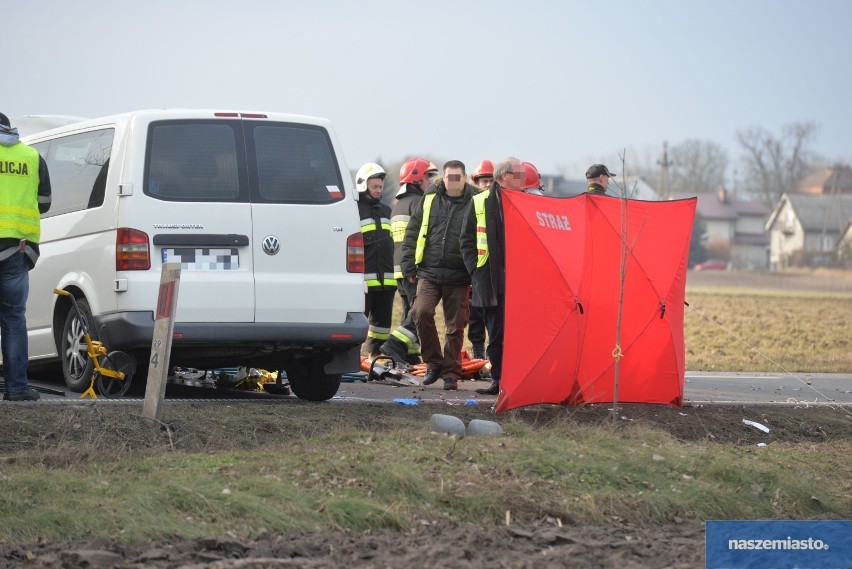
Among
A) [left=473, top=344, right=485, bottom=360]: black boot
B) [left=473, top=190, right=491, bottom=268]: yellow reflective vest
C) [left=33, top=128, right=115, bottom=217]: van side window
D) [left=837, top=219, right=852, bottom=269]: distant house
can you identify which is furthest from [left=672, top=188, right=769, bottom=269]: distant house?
[left=33, top=128, right=115, bottom=217]: van side window

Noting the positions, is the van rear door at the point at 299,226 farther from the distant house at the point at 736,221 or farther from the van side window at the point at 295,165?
the distant house at the point at 736,221

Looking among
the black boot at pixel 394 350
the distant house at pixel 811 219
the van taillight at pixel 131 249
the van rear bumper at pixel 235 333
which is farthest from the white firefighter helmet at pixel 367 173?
the distant house at pixel 811 219

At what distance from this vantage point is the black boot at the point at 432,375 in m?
12.4

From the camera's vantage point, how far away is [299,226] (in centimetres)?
982

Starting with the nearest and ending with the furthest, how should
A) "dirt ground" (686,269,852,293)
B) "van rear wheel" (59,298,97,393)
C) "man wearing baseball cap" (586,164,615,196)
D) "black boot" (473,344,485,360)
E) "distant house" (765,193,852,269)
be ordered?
"van rear wheel" (59,298,97,393) < "man wearing baseball cap" (586,164,615,196) < "black boot" (473,344,485,360) < "dirt ground" (686,269,852,293) < "distant house" (765,193,852,269)

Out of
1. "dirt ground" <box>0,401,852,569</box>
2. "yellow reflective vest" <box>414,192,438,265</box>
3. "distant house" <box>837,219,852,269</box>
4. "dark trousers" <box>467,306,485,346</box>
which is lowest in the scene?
"distant house" <box>837,219,852,269</box>

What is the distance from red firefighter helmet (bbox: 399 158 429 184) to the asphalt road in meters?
2.33

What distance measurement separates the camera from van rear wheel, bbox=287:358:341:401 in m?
10.5

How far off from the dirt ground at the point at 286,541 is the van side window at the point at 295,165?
1696mm

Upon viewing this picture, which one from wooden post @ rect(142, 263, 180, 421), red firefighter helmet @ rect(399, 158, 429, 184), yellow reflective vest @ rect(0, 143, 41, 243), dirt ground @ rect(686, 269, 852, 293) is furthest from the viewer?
dirt ground @ rect(686, 269, 852, 293)

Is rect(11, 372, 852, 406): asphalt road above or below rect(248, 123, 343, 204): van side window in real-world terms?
below

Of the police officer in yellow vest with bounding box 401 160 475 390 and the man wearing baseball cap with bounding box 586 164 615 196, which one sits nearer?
the police officer in yellow vest with bounding box 401 160 475 390

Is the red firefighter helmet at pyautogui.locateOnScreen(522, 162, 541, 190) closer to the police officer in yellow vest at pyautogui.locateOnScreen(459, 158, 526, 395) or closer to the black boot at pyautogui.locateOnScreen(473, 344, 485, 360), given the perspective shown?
the police officer in yellow vest at pyautogui.locateOnScreen(459, 158, 526, 395)

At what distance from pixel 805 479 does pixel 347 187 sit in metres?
4.07
